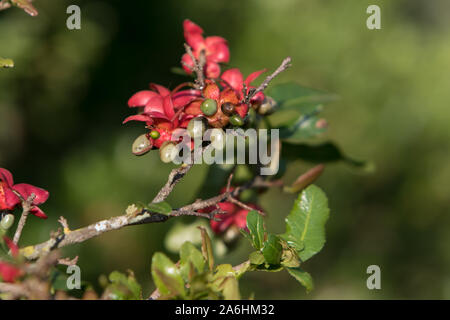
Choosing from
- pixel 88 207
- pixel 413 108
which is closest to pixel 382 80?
pixel 413 108

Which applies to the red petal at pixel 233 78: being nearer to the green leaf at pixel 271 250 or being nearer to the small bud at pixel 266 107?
the small bud at pixel 266 107

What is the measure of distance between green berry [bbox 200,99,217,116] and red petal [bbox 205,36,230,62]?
29 centimetres

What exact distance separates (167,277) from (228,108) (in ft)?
0.96

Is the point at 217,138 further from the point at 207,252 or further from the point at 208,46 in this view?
the point at 208,46

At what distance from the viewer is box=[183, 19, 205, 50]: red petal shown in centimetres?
109

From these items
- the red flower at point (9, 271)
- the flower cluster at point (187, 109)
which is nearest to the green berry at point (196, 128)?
the flower cluster at point (187, 109)

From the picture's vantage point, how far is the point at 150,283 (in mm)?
2178

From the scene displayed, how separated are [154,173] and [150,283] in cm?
49

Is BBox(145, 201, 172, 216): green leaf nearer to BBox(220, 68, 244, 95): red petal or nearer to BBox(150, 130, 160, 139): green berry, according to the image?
BBox(150, 130, 160, 139): green berry

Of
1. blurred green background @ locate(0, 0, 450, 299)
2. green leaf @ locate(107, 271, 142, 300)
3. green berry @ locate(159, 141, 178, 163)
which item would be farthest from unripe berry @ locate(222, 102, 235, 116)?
→ blurred green background @ locate(0, 0, 450, 299)

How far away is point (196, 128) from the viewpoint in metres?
0.82
